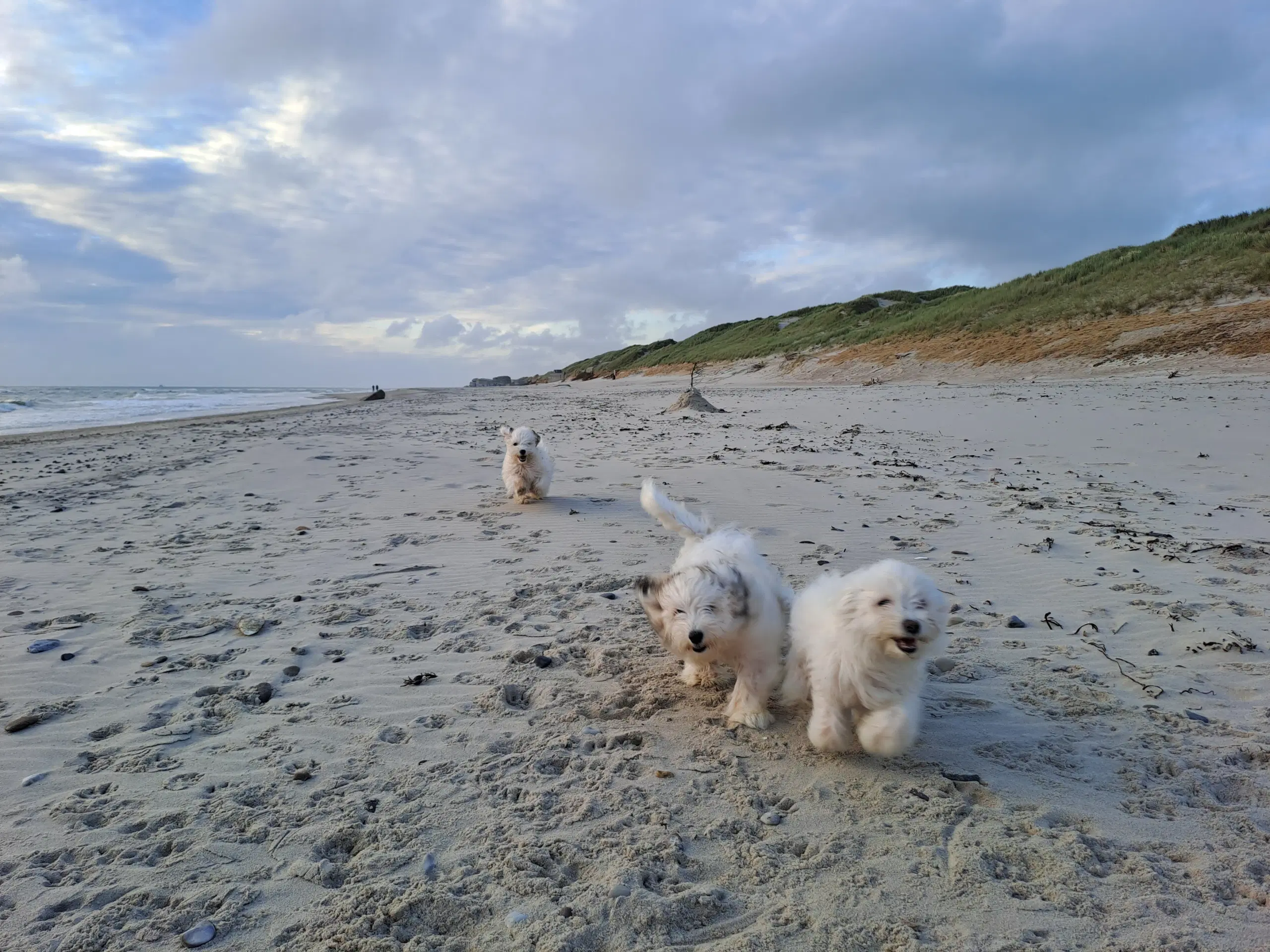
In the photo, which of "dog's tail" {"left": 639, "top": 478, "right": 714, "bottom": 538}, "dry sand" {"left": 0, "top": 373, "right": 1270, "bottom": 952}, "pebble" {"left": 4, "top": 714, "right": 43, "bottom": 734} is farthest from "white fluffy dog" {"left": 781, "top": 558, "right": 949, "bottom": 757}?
"pebble" {"left": 4, "top": 714, "right": 43, "bottom": 734}

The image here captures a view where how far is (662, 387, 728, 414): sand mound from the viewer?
70.9 ft

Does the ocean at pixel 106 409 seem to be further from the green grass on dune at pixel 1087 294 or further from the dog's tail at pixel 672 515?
the green grass on dune at pixel 1087 294

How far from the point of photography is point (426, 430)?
1938 centimetres

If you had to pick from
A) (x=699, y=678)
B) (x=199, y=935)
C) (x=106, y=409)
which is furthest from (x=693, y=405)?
(x=106, y=409)

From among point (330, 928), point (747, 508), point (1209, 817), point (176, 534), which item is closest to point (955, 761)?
point (1209, 817)

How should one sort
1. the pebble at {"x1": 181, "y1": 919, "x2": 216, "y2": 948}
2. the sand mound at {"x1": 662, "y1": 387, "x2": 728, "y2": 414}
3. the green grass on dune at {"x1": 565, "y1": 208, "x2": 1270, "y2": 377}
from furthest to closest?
the green grass on dune at {"x1": 565, "y1": 208, "x2": 1270, "y2": 377} < the sand mound at {"x1": 662, "y1": 387, "x2": 728, "y2": 414} < the pebble at {"x1": 181, "y1": 919, "x2": 216, "y2": 948}

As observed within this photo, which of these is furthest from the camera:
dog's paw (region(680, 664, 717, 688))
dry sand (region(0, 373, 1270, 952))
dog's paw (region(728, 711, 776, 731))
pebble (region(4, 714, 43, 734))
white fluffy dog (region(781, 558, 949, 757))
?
dog's paw (region(680, 664, 717, 688))

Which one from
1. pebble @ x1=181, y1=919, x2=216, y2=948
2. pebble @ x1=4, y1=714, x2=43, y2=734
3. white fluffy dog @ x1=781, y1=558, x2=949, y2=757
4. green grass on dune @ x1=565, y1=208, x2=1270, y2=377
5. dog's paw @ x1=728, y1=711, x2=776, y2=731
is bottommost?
dog's paw @ x1=728, y1=711, x2=776, y2=731

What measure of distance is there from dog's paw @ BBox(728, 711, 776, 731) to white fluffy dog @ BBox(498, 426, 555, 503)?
5.73 meters

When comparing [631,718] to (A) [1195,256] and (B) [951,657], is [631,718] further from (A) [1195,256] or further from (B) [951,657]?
(A) [1195,256]

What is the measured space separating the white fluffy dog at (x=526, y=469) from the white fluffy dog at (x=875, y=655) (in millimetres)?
6020

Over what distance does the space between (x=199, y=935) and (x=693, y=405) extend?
66.1 feet

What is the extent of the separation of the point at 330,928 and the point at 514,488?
699 cm

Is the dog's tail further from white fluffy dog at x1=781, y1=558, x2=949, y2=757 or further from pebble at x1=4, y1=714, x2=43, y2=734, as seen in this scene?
pebble at x1=4, y1=714, x2=43, y2=734
